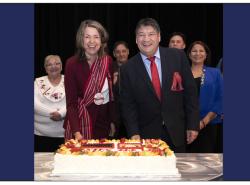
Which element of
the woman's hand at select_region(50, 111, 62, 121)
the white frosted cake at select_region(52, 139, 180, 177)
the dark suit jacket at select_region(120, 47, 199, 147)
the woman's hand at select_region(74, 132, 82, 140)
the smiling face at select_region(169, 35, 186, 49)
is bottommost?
the white frosted cake at select_region(52, 139, 180, 177)

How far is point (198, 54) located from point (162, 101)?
1.02m

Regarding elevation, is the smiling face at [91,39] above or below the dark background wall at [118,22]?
below

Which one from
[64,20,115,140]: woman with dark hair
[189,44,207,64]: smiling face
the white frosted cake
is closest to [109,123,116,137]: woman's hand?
[64,20,115,140]: woman with dark hair

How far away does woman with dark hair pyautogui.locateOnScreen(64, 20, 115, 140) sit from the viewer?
3.65 meters

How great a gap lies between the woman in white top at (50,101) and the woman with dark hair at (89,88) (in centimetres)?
69

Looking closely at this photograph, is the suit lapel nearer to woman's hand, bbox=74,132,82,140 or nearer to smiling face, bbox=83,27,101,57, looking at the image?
smiling face, bbox=83,27,101,57

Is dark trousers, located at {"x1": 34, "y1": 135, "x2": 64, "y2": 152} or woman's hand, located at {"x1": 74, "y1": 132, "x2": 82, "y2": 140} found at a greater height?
woman's hand, located at {"x1": 74, "y1": 132, "x2": 82, "y2": 140}

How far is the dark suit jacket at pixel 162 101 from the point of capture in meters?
3.46

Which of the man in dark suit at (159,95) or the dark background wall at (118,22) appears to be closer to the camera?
the man in dark suit at (159,95)

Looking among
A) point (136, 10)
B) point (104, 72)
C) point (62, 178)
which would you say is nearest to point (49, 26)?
point (136, 10)

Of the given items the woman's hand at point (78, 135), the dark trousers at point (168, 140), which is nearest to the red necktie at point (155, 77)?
the dark trousers at point (168, 140)

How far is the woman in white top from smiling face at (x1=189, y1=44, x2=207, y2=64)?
107cm

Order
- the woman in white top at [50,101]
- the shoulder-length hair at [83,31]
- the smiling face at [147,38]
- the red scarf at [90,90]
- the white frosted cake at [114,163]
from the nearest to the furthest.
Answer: the white frosted cake at [114,163]
the smiling face at [147,38]
the shoulder-length hair at [83,31]
the red scarf at [90,90]
the woman in white top at [50,101]

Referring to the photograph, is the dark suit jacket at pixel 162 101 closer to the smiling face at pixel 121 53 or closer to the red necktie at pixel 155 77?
the red necktie at pixel 155 77
